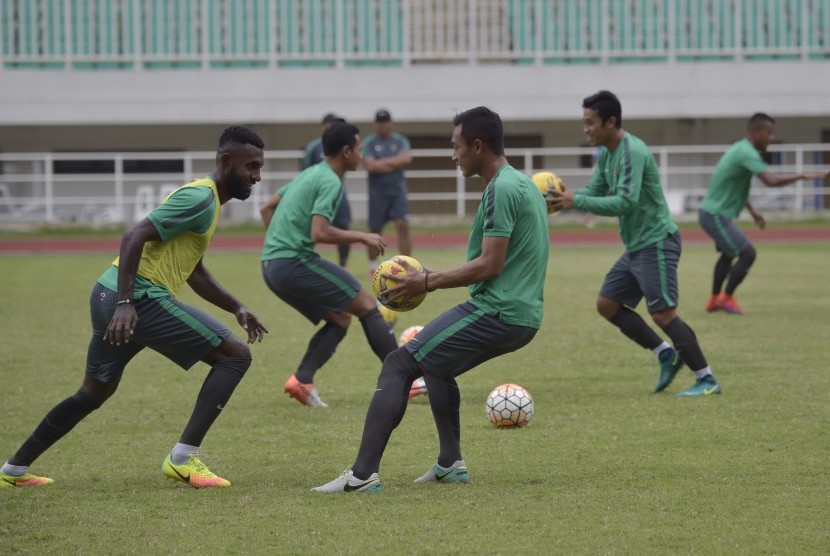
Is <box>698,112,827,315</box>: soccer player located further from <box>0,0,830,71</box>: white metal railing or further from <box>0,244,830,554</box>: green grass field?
<box>0,0,830,71</box>: white metal railing

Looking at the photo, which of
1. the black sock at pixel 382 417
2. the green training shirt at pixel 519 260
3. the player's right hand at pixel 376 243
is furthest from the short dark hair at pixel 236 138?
the player's right hand at pixel 376 243

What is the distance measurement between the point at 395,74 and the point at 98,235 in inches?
380

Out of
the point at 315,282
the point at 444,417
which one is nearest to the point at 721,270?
the point at 315,282

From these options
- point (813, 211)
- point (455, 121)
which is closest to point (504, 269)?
point (455, 121)

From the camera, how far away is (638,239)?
30.5 feet

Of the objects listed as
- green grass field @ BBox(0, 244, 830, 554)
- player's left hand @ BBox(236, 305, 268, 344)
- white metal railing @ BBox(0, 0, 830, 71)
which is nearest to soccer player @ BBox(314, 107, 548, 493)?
green grass field @ BBox(0, 244, 830, 554)

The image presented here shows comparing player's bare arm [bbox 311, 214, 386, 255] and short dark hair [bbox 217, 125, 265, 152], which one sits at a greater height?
short dark hair [bbox 217, 125, 265, 152]

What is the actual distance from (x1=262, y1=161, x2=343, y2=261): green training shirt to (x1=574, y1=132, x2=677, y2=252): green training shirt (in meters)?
1.78

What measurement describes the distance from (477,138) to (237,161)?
1271 millimetres

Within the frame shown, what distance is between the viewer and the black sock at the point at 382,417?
6.20m

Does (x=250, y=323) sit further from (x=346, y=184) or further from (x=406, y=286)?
(x=346, y=184)

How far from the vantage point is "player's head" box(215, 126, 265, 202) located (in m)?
6.57

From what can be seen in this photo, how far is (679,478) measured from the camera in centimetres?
651

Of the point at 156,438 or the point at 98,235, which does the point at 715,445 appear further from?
the point at 98,235
